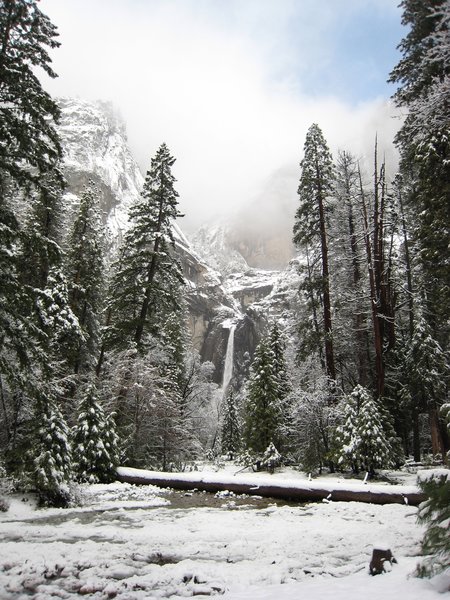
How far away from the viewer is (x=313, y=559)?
6.25m

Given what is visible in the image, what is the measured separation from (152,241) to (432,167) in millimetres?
13600

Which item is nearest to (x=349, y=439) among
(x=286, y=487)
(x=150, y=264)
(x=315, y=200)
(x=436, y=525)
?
(x=286, y=487)

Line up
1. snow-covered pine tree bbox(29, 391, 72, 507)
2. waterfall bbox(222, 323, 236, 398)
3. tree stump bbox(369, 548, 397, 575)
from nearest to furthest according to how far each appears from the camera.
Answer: tree stump bbox(369, 548, 397, 575) < snow-covered pine tree bbox(29, 391, 72, 507) < waterfall bbox(222, 323, 236, 398)

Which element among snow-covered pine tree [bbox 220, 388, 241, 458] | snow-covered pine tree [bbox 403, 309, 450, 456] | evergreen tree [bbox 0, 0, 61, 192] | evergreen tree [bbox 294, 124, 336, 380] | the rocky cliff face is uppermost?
the rocky cliff face

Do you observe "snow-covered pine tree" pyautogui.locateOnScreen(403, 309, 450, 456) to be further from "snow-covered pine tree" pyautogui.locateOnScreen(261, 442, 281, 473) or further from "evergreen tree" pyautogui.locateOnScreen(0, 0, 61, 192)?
"evergreen tree" pyautogui.locateOnScreen(0, 0, 61, 192)

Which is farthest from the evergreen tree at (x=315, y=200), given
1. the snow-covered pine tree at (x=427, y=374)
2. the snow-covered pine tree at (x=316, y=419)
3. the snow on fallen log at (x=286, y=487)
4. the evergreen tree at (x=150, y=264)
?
the snow on fallen log at (x=286, y=487)

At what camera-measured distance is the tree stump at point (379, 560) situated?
4812mm

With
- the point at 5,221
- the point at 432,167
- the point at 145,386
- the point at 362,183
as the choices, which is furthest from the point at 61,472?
the point at 362,183

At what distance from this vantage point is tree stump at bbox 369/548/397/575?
481cm

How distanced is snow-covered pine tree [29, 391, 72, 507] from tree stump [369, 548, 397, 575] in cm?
782

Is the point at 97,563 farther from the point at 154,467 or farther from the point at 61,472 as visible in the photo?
the point at 154,467

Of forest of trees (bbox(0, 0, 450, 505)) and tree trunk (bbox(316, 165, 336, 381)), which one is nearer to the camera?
forest of trees (bbox(0, 0, 450, 505))

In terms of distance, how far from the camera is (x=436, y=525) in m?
4.29

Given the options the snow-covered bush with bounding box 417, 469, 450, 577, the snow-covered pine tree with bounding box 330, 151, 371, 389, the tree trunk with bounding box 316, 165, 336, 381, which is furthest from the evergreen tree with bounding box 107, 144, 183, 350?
the snow-covered bush with bounding box 417, 469, 450, 577
